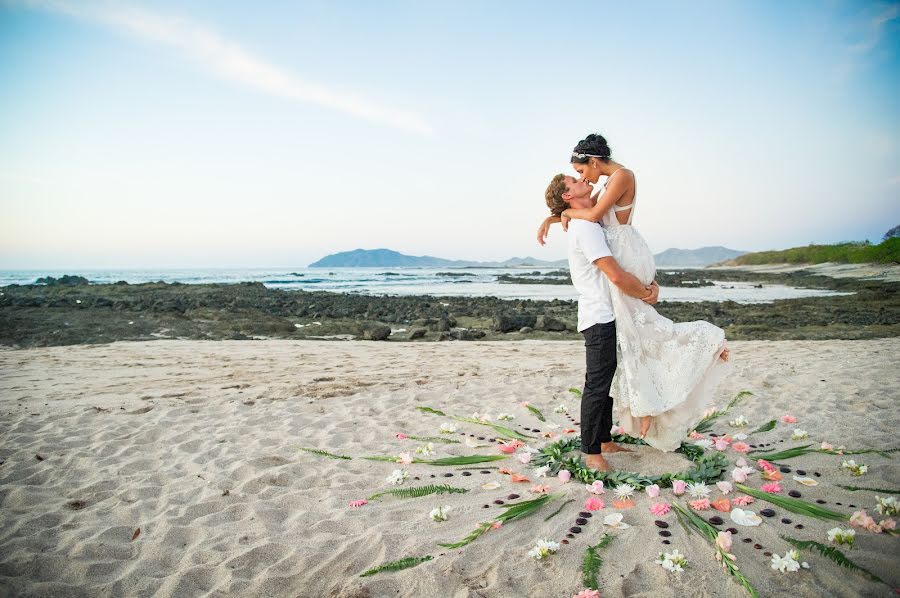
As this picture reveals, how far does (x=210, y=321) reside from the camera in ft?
51.5

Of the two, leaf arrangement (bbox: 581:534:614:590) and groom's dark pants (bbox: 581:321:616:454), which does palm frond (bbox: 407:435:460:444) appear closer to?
groom's dark pants (bbox: 581:321:616:454)

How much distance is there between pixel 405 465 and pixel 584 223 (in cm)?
249

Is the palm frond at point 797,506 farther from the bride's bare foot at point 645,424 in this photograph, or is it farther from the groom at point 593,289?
the groom at point 593,289

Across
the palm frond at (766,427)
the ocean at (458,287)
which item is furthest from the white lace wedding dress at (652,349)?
the ocean at (458,287)

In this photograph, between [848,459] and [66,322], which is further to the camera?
[66,322]

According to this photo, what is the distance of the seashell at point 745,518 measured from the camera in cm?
306

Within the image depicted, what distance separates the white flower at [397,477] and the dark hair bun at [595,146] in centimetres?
278

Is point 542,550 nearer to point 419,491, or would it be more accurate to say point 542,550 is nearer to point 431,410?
point 419,491

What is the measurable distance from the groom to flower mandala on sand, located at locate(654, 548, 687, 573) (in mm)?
1101

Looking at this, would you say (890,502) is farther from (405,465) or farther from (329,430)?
(329,430)

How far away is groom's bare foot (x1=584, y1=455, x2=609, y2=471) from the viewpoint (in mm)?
3844

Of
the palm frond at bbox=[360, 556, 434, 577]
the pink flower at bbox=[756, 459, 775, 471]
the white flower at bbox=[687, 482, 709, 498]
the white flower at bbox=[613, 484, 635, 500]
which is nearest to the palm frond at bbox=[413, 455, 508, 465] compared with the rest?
the white flower at bbox=[613, 484, 635, 500]

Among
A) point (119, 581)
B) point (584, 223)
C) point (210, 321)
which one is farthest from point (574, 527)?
point (210, 321)

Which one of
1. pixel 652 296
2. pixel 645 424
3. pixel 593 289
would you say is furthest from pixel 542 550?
pixel 652 296
